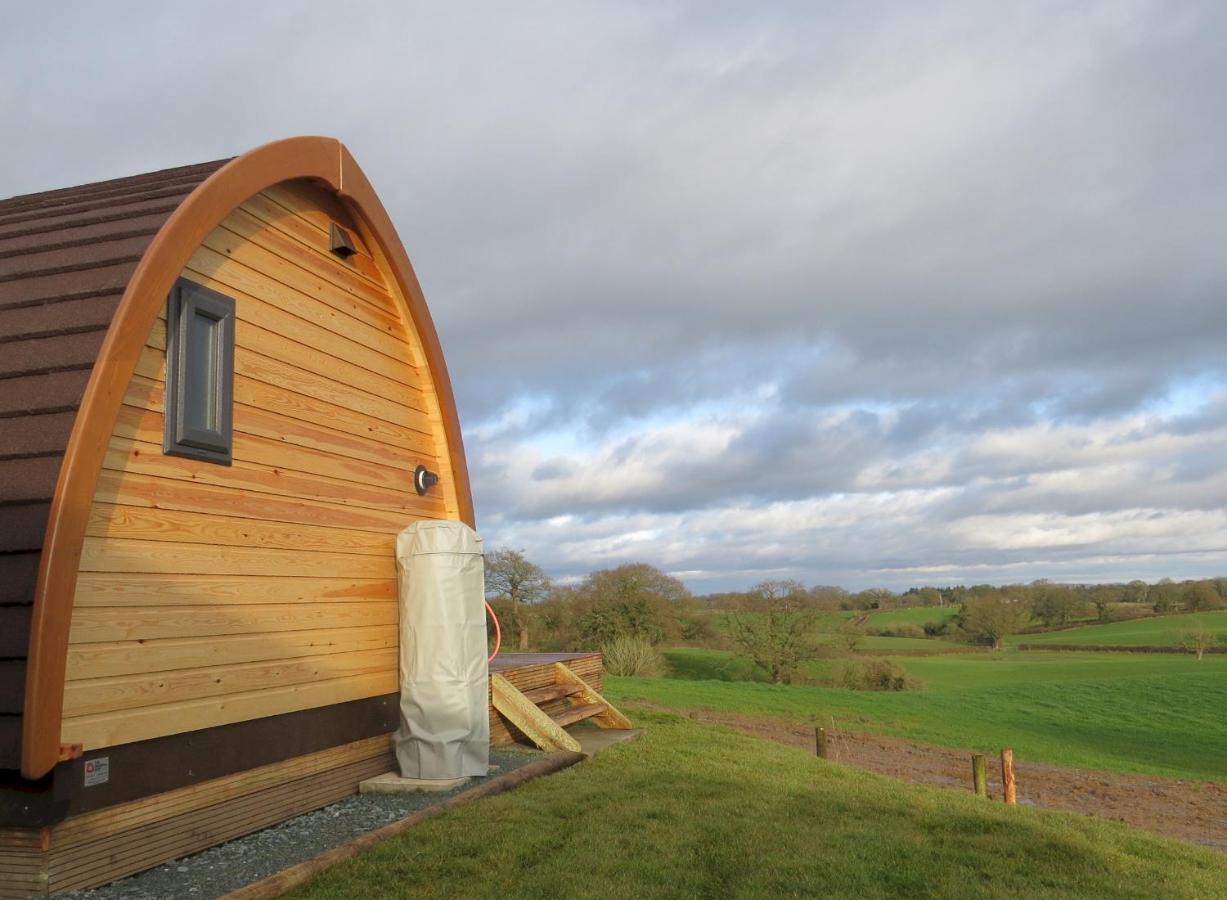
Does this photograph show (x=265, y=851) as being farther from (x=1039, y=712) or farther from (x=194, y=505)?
(x=1039, y=712)

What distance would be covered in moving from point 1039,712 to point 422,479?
26.0 meters

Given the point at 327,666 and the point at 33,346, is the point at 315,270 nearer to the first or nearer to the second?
the point at 33,346

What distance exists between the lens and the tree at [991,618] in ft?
Answer: 191

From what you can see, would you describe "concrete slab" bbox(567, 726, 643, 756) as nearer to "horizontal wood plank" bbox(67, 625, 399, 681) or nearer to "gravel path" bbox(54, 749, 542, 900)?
"gravel path" bbox(54, 749, 542, 900)

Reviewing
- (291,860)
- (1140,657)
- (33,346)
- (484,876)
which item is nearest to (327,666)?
(291,860)

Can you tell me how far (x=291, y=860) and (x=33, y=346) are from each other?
10.4ft

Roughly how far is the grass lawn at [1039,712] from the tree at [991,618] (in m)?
20.2

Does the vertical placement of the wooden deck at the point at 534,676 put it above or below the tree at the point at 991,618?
above

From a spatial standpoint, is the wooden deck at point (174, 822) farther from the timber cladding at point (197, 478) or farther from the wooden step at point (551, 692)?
the wooden step at point (551, 692)

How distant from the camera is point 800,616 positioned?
3381cm

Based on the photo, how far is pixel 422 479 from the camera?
824cm

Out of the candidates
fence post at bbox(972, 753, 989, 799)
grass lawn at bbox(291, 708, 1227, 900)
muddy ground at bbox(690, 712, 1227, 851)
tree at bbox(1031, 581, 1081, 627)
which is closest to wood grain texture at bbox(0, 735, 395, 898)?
grass lawn at bbox(291, 708, 1227, 900)

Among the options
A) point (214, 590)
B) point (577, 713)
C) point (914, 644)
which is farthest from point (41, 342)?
point (914, 644)

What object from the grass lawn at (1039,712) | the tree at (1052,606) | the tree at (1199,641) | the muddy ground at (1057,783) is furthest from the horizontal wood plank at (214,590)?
the tree at (1052,606)
